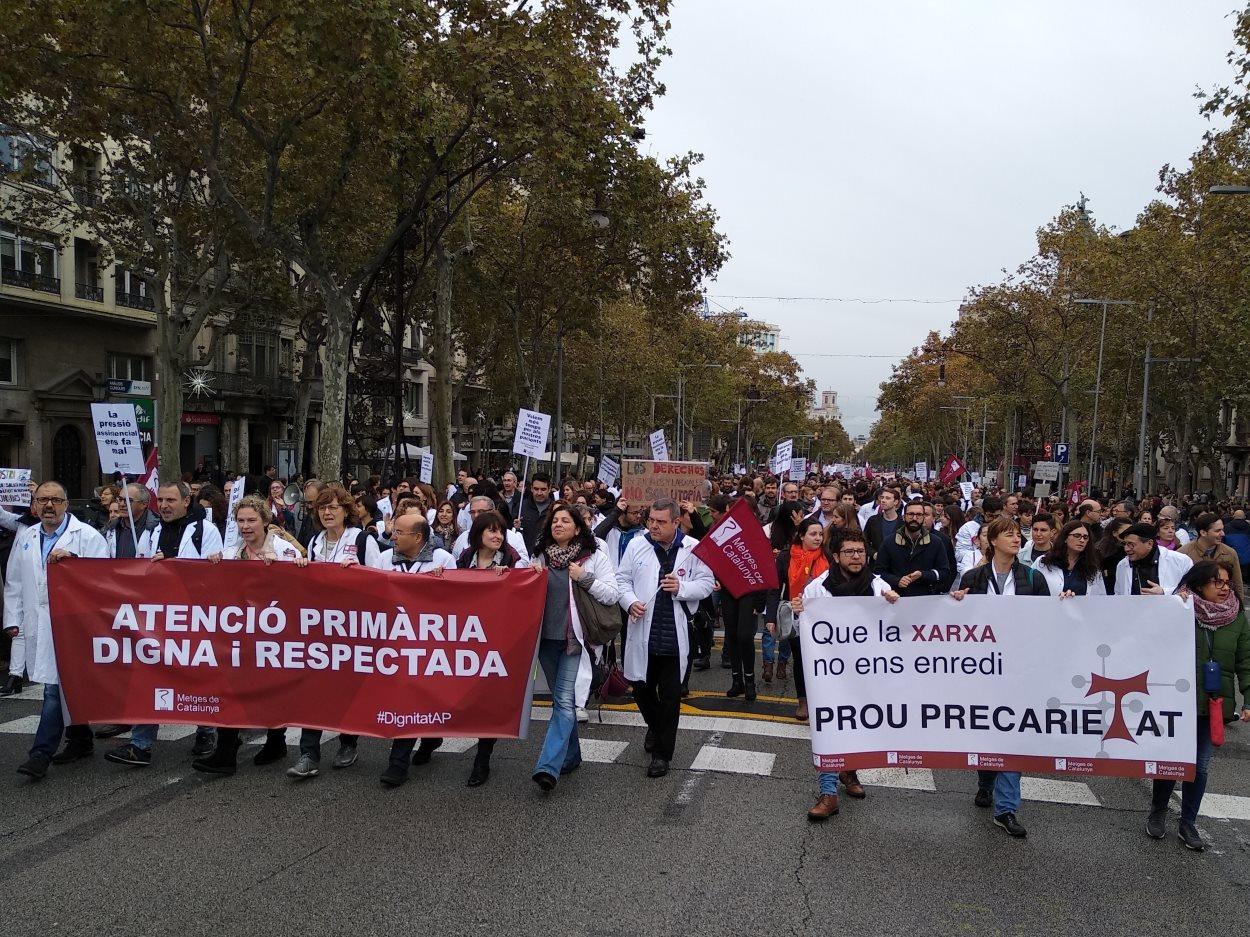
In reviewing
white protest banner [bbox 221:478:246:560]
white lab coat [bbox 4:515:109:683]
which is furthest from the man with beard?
white lab coat [bbox 4:515:109:683]

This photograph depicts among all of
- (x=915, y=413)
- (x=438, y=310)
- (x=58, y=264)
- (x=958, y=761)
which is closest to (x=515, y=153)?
(x=438, y=310)

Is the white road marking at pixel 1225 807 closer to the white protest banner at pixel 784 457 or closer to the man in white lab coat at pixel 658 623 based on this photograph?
the man in white lab coat at pixel 658 623

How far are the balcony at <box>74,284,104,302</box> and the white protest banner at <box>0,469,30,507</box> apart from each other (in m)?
26.7

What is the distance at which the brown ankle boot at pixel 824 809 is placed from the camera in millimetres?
5824

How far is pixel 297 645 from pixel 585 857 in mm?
2321

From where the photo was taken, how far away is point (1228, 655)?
5.53 m

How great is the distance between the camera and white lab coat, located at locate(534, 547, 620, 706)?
6332 millimetres

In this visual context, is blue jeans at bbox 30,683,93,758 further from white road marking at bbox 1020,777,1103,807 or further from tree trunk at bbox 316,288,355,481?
tree trunk at bbox 316,288,355,481

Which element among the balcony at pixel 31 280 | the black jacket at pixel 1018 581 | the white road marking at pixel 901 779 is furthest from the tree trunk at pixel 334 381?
the balcony at pixel 31 280

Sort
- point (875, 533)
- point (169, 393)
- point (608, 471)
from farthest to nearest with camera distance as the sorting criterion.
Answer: point (169, 393)
point (608, 471)
point (875, 533)

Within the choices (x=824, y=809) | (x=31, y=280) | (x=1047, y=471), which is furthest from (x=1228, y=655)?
(x=1047, y=471)

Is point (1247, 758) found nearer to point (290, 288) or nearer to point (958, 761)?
point (958, 761)

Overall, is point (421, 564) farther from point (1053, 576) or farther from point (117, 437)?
point (117, 437)

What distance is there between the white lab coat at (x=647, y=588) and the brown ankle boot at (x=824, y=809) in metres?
1.25
